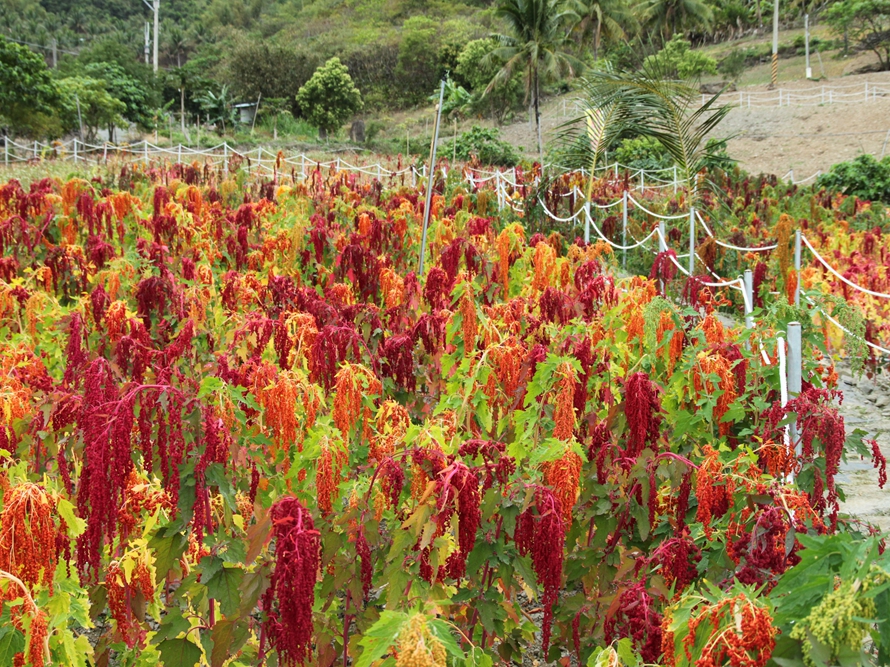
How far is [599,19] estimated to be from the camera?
38.6 m

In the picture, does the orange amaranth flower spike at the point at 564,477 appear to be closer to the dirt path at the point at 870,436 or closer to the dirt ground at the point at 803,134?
the dirt path at the point at 870,436

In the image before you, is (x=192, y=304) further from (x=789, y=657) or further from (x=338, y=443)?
(x=789, y=657)

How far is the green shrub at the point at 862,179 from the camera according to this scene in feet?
63.6

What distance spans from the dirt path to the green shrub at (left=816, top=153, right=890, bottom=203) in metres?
14.3

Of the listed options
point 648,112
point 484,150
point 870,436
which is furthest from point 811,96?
point 870,436

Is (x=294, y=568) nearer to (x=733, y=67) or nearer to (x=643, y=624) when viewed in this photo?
(x=643, y=624)

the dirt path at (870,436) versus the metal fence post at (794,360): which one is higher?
the metal fence post at (794,360)

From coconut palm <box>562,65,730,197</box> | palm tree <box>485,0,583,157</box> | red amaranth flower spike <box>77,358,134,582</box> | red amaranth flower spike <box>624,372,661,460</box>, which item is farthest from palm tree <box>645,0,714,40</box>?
red amaranth flower spike <box>77,358,134,582</box>

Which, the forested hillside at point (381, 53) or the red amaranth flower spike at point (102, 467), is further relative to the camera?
the forested hillside at point (381, 53)

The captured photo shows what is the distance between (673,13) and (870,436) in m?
47.8

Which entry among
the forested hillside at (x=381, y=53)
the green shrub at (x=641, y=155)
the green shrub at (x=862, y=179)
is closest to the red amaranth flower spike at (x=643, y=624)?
the green shrub at (x=862, y=179)

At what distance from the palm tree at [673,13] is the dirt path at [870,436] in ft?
149

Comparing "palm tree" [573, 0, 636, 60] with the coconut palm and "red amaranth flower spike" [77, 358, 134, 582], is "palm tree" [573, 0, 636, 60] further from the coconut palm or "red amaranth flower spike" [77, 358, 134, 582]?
"red amaranth flower spike" [77, 358, 134, 582]

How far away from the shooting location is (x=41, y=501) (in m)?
1.97
